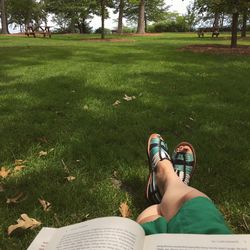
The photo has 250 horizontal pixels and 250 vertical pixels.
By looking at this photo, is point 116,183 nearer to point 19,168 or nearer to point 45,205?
point 45,205

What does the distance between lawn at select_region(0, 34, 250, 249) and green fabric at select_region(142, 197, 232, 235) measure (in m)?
0.86

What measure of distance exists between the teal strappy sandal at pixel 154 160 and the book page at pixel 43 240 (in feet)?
3.56

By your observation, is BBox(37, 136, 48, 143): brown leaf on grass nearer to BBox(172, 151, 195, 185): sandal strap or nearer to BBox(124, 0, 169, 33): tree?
BBox(172, 151, 195, 185): sandal strap

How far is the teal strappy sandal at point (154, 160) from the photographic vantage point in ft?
9.71

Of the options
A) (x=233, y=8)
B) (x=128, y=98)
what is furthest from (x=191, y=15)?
(x=128, y=98)

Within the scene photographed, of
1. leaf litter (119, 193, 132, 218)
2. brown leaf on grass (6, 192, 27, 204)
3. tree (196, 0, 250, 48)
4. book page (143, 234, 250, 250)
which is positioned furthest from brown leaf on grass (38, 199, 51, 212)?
tree (196, 0, 250, 48)

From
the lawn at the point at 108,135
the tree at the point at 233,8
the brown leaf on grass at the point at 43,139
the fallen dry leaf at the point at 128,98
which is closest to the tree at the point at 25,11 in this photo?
the tree at the point at 233,8

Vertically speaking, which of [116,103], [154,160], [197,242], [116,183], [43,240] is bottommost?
[116,183]

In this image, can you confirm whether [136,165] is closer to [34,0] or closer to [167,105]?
[167,105]

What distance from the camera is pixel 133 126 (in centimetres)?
496

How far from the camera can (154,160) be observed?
11.1 ft

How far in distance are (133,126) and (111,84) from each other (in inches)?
104

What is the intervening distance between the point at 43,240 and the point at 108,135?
2.74 m

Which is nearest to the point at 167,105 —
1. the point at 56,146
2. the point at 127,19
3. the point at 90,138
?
the point at 90,138
